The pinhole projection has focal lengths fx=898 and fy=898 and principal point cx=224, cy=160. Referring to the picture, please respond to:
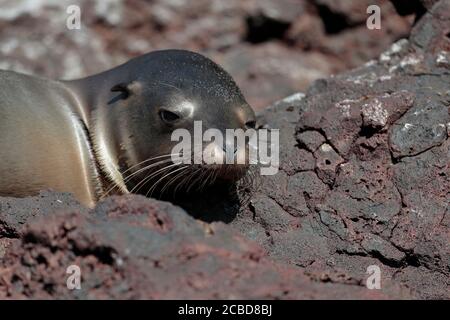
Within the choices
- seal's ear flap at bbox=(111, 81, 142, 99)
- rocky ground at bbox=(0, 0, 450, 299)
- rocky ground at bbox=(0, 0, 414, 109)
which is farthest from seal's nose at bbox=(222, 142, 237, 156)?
rocky ground at bbox=(0, 0, 414, 109)

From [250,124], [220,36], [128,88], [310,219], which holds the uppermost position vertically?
[220,36]

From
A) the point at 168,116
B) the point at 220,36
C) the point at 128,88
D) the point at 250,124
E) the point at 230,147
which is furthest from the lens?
the point at 220,36

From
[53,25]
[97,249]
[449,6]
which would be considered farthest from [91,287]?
[53,25]

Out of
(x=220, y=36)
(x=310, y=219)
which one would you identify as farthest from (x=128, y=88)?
(x=220, y=36)

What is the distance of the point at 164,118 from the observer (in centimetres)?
573

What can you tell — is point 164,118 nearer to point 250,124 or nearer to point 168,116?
point 168,116

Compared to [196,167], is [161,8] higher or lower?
higher

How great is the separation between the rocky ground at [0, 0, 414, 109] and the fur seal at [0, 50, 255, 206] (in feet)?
13.6

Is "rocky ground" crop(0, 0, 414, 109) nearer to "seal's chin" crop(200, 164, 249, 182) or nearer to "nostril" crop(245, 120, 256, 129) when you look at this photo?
"nostril" crop(245, 120, 256, 129)

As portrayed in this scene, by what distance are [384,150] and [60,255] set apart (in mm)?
2443

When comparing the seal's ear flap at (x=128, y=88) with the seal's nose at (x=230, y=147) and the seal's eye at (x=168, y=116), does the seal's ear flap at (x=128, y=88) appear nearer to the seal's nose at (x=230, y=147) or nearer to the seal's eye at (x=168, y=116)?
the seal's eye at (x=168, y=116)

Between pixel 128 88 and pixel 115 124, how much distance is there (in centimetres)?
26

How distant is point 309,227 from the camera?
536 centimetres
